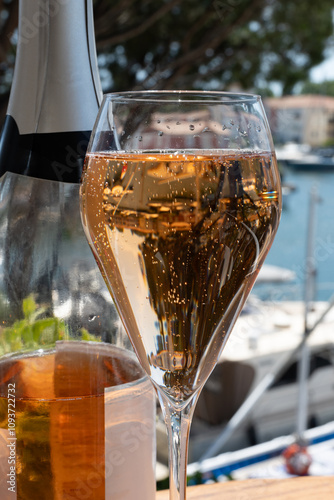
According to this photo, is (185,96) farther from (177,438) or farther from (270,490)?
(270,490)

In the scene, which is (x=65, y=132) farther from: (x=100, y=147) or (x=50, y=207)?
(x=100, y=147)

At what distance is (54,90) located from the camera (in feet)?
1.53

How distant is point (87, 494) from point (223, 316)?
18 centimetres

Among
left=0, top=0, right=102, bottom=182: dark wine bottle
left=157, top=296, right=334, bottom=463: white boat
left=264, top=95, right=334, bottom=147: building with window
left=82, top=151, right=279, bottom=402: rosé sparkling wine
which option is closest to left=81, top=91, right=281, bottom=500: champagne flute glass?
left=82, top=151, right=279, bottom=402: rosé sparkling wine

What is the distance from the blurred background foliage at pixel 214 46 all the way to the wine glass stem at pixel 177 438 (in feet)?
5.07

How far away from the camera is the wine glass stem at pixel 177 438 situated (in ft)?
1.10

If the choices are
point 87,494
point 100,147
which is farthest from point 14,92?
point 87,494

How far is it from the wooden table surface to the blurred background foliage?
1444 mm

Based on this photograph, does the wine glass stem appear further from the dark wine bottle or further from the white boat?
the white boat

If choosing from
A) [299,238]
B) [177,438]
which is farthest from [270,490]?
[299,238]

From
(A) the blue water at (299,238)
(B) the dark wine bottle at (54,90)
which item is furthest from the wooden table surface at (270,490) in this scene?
(A) the blue water at (299,238)

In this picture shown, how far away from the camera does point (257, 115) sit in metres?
0.33

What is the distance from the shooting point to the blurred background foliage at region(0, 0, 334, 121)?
2045 millimetres

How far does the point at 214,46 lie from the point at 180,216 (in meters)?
2.17
